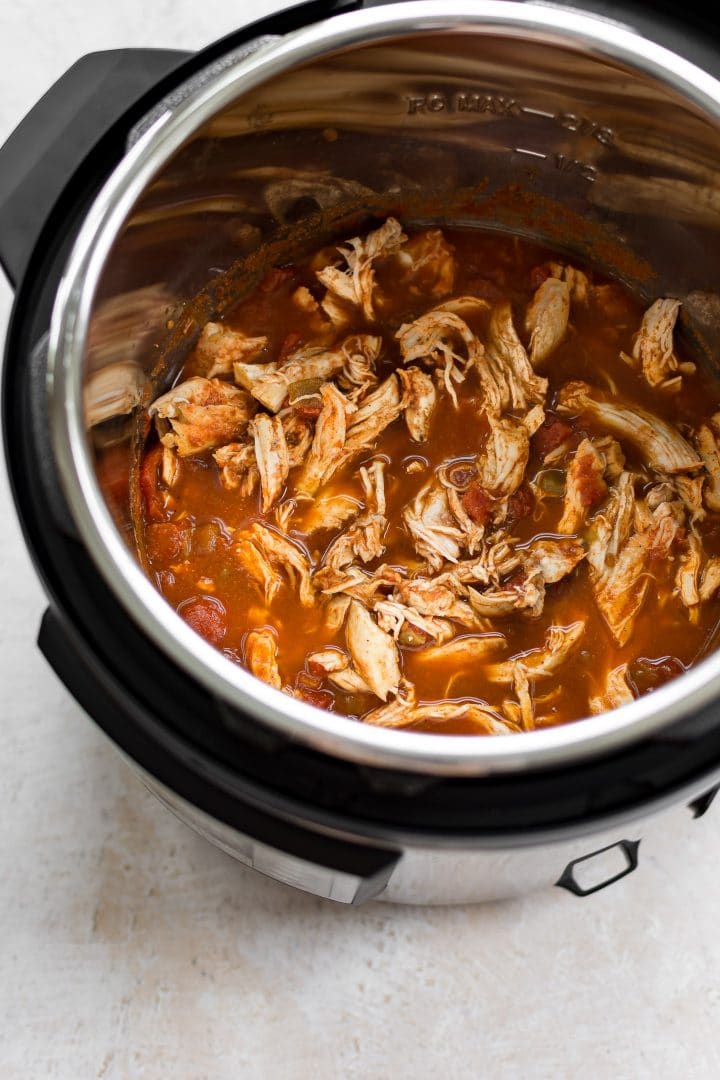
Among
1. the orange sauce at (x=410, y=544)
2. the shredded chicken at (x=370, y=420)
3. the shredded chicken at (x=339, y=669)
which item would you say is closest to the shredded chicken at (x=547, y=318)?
the orange sauce at (x=410, y=544)

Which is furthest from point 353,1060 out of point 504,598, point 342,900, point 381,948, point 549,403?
point 549,403

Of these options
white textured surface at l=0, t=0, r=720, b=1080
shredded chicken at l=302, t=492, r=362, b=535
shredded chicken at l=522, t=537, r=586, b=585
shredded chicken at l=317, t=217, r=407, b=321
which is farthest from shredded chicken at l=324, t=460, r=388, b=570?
white textured surface at l=0, t=0, r=720, b=1080

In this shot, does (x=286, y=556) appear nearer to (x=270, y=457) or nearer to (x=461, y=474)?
(x=270, y=457)

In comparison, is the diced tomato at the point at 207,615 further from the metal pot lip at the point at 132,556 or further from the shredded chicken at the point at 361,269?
the shredded chicken at the point at 361,269

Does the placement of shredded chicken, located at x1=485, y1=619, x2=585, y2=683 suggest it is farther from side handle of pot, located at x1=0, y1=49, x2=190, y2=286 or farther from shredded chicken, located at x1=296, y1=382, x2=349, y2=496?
side handle of pot, located at x1=0, y1=49, x2=190, y2=286

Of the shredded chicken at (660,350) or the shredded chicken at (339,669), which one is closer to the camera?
the shredded chicken at (339,669)

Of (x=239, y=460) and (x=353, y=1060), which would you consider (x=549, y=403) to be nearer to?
(x=239, y=460)
